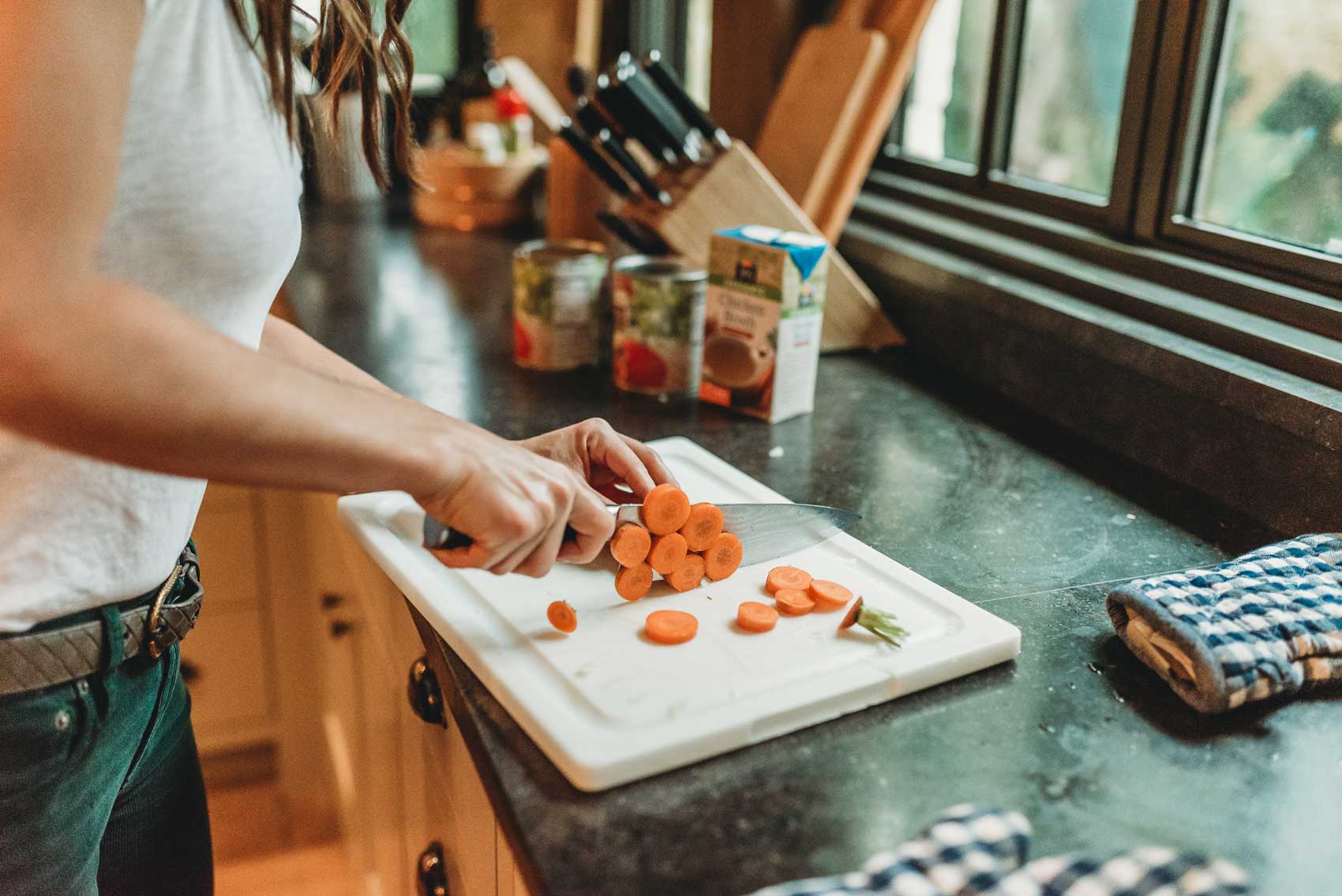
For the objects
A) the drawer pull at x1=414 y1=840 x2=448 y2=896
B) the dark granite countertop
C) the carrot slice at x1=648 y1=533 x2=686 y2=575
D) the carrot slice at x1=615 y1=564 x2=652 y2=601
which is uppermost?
the carrot slice at x1=648 y1=533 x2=686 y2=575

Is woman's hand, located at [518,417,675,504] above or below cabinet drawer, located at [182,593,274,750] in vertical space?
above

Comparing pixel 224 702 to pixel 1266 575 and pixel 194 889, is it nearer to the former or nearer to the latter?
pixel 194 889

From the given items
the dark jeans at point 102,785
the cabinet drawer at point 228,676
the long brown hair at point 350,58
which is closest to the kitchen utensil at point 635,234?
the long brown hair at point 350,58

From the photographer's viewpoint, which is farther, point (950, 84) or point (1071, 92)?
point (950, 84)

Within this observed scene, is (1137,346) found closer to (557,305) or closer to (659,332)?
(659,332)

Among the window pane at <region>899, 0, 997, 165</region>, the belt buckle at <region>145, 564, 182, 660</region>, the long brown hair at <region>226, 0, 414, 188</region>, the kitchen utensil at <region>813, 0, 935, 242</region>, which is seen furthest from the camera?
the window pane at <region>899, 0, 997, 165</region>

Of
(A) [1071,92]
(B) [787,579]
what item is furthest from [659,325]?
(A) [1071,92]

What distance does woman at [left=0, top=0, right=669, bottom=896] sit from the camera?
51 cm

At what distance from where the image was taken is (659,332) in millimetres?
1322

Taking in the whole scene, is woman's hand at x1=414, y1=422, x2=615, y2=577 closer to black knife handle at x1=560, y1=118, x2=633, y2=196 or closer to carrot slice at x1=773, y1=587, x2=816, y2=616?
carrot slice at x1=773, y1=587, x2=816, y2=616

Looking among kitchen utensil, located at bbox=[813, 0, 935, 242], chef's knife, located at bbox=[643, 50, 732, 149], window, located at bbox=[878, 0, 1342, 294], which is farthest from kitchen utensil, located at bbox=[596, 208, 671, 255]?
window, located at bbox=[878, 0, 1342, 294]

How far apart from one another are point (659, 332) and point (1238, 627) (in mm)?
750

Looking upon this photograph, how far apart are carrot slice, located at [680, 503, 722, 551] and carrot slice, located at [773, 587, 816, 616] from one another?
0.06 meters

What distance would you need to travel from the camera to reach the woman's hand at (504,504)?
0.66 m
